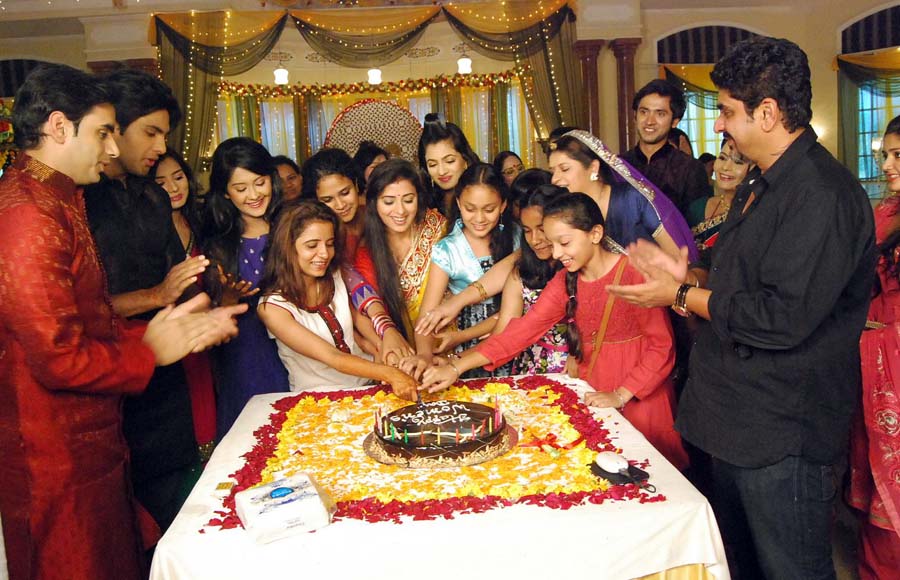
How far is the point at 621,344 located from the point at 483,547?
1.33 meters

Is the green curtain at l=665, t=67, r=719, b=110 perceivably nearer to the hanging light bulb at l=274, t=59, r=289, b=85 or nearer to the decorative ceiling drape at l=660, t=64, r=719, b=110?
the decorative ceiling drape at l=660, t=64, r=719, b=110

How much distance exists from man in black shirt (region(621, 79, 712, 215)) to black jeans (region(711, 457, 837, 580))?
235 cm

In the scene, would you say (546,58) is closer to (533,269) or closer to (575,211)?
(533,269)

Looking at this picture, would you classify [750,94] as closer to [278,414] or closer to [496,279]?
[496,279]

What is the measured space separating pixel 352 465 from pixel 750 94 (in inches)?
55.2

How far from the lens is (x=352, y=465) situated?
1942 mm

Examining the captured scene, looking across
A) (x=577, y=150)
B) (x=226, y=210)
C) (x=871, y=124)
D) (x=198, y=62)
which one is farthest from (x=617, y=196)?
(x=871, y=124)

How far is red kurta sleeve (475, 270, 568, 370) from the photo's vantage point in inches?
107

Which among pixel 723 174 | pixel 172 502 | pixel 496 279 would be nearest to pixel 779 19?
pixel 723 174

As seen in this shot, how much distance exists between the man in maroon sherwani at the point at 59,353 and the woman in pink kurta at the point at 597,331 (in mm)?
1032

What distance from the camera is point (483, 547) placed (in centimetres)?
155

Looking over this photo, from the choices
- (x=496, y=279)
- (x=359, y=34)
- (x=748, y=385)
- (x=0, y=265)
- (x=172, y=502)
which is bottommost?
(x=172, y=502)

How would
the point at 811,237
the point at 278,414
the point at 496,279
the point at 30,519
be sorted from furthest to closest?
the point at 496,279, the point at 278,414, the point at 30,519, the point at 811,237

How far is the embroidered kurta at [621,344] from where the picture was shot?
8.60 feet
